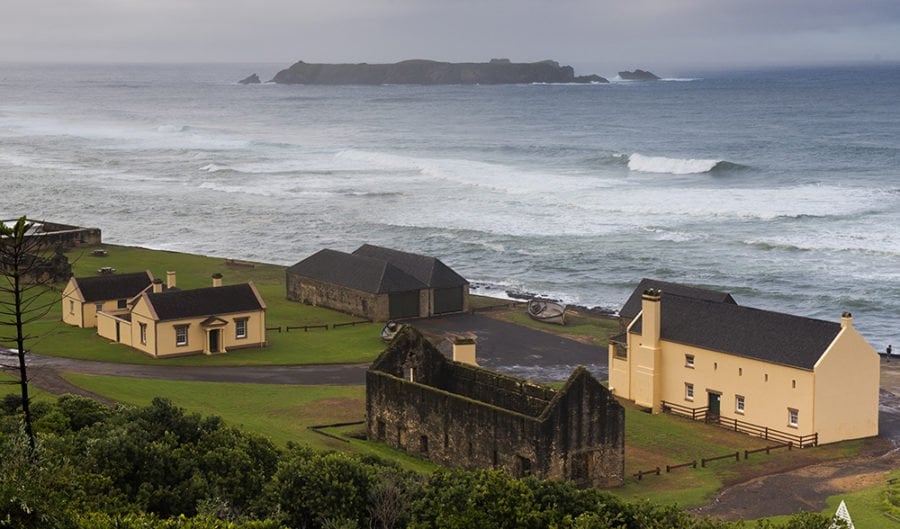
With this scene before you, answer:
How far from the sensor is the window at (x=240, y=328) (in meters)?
59.7

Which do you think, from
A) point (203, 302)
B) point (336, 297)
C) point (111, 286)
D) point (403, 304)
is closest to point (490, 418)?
point (203, 302)

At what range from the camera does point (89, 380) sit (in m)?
50.6

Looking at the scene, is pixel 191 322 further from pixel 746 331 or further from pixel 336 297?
pixel 746 331

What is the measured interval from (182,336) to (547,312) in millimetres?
18856

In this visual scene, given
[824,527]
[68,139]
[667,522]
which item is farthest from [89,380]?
[68,139]

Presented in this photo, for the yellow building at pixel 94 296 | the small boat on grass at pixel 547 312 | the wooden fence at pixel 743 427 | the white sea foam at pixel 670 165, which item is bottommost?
the wooden fence at pixel 743 427

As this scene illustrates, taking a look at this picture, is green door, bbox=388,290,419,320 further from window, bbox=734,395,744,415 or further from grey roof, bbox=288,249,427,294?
window, bbox=734,395,744,415


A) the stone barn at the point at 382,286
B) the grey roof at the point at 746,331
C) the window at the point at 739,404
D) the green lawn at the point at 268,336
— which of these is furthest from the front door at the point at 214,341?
the window at the point at 739,404

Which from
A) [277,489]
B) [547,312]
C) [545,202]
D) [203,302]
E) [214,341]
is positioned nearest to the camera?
[277,489]

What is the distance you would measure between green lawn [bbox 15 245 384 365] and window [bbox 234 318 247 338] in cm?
93

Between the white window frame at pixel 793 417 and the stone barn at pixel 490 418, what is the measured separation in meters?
8.24

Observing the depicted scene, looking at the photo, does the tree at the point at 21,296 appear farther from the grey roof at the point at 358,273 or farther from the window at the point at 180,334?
the grey roof at the point at 358,273

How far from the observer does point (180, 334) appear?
58219mm

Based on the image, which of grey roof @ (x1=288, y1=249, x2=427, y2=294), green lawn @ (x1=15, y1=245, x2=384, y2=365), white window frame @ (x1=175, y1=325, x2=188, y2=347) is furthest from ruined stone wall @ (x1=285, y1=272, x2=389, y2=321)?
white window frame @ (x1=175, y1=325, x2=188, y2=347)
